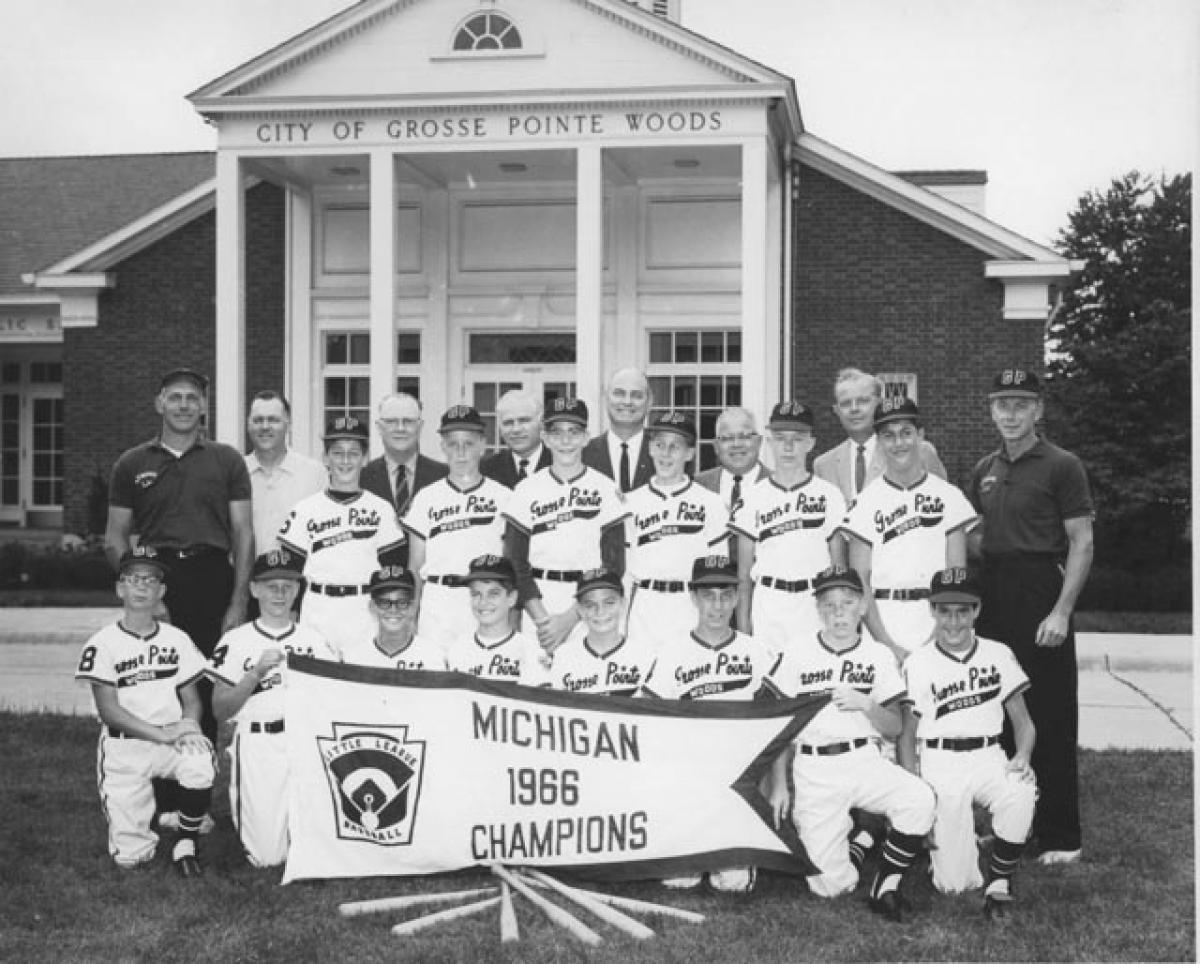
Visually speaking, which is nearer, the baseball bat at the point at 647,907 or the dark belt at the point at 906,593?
the baseball bat at the point at 647,907

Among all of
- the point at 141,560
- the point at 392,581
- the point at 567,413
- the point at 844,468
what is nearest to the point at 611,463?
the point at 567,413

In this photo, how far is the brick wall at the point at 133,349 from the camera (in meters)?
20.5

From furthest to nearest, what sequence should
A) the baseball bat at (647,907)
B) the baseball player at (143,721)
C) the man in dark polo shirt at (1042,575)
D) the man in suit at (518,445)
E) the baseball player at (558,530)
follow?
the man in suit at (518,445) → the baseball player at (558,530) → the man in dark polo shirt at (1042,575) → the baseball player at (143,721) → the baseball bat at (647,907)

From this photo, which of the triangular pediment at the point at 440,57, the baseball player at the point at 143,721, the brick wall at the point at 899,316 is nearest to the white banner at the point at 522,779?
the baseball player at the point at 143,721

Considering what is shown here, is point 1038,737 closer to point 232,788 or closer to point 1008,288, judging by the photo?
point 232,788

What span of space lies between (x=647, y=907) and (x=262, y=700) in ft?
7.08

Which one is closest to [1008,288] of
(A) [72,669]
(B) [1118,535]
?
(B) [1118,535]

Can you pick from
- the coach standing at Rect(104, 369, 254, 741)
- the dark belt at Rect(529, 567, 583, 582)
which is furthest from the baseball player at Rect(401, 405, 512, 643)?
the coach standing at Rect(104, 369, 254, 741)

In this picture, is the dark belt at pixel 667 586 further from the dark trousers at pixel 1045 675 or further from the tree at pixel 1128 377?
the tree at pixel 1128 377

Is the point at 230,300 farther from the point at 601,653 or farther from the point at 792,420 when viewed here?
the point at 601,653

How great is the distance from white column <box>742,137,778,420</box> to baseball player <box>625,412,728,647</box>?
31.8 feet

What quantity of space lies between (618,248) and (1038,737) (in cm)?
1363

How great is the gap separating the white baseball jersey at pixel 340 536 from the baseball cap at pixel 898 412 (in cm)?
248

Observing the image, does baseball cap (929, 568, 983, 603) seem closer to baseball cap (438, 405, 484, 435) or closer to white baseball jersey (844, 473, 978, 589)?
white baseball jersey (844, 473, 978, 589)
